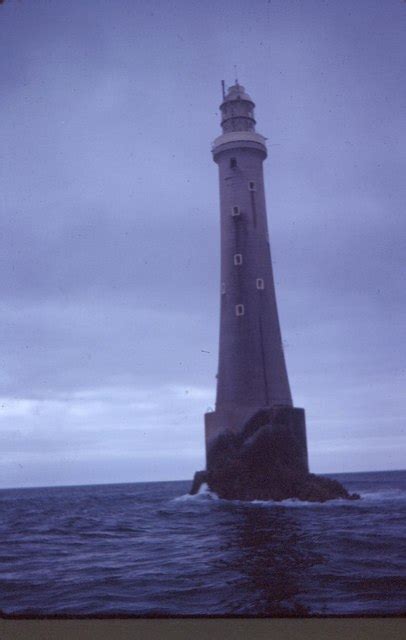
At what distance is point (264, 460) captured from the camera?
1641 centimetres

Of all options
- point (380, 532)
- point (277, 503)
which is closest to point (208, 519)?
point (277, 503)

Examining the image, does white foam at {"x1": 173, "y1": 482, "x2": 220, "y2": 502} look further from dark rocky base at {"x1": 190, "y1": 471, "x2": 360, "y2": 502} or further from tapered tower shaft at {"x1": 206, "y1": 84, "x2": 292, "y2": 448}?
tapered tower shaft at {"x1": 206, "y1": 84, "x2": 292, "y2": 448}

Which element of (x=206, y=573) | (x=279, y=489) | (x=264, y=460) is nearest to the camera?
(x=206, y=573)

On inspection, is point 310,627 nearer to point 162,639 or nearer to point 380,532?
point 162,639

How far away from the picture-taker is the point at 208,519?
1275 cm

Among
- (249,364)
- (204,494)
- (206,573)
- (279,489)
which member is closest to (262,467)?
(279,489)

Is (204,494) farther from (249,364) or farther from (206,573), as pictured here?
(206,573)

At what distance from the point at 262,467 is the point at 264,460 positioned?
0.53m

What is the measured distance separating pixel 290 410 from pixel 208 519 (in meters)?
4.03

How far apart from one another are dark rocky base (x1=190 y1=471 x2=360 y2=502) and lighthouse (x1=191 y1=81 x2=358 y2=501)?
28 mm

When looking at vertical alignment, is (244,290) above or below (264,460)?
above

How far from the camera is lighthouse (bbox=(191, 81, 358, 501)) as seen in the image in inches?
626

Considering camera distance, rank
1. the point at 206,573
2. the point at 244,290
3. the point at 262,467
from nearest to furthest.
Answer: the point at 206,573, the point at 262,467, the point at 244,290

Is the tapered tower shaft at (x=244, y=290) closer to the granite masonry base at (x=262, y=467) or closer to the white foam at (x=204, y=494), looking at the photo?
the granite masonry base at (x=262, y=467)
